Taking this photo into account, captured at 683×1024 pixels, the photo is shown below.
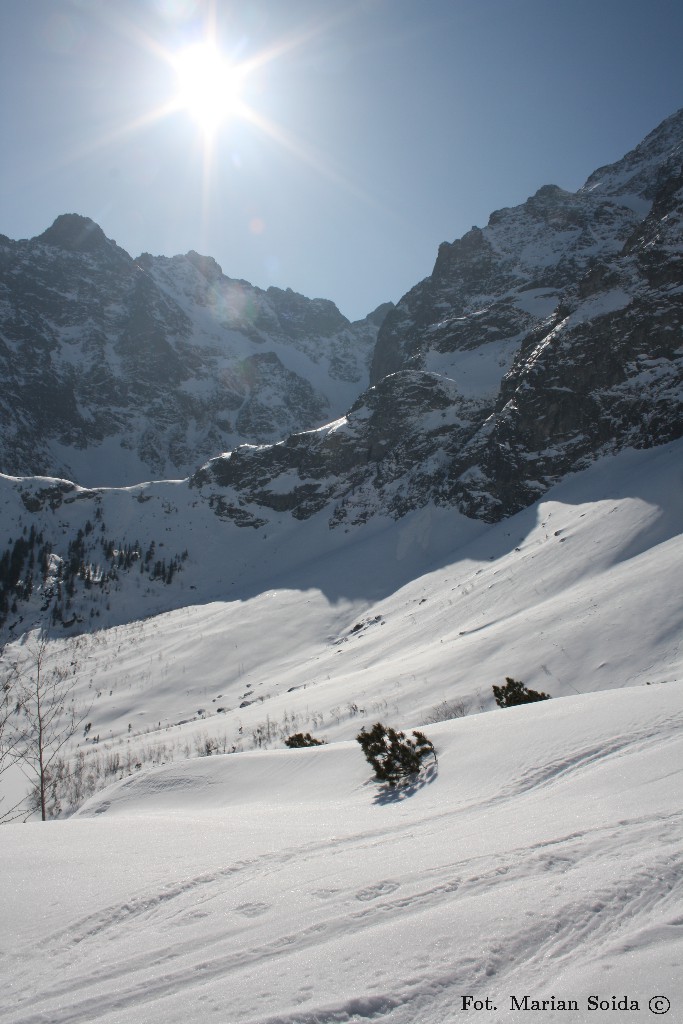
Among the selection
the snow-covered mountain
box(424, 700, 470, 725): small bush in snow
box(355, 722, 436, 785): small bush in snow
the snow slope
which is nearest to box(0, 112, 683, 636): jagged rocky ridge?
the snow-covered mountain

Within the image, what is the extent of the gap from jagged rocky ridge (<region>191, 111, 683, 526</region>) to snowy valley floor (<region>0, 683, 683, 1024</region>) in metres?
60.9

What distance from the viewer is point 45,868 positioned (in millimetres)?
5195

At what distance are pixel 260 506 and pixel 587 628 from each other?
85.3 meters

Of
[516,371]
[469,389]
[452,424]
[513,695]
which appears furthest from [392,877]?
[469,389]

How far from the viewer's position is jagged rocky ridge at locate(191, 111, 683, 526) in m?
66.3

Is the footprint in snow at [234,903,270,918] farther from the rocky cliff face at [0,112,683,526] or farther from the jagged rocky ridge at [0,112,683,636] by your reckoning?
the jagged rocky ridge at [0,112,683,636]

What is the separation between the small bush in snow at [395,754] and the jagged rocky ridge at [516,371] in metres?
58.5

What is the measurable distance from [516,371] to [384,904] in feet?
281

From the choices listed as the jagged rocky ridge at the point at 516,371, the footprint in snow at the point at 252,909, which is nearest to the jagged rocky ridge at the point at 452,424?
the jagged rocky ridge at the point at 516,371

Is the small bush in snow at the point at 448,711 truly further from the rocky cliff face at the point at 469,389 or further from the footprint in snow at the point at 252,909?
the rocky cliff face at the point at 469,389

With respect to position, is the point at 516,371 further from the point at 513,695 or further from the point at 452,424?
the point at 513,695

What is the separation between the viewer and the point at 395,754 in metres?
9.37

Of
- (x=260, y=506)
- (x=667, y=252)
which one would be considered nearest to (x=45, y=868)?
(x=667, y=252)

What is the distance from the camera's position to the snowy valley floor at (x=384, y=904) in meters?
2.80
